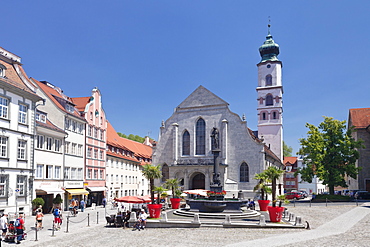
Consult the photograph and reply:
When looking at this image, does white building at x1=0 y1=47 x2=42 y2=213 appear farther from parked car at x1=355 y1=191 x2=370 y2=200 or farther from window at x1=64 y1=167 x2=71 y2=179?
parked car at x1=355 y1=191 x2=370 y2=200

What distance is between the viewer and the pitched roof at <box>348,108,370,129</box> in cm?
5787

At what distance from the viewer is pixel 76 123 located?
4338cm

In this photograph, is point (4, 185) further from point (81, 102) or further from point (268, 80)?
point (268, 80)

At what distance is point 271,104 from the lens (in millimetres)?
A: 69688

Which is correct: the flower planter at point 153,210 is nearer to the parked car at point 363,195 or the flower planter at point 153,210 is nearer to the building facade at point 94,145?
the building facade at point 94,145

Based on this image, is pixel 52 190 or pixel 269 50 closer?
pixel 52 190

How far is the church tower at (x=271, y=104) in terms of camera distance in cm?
6881

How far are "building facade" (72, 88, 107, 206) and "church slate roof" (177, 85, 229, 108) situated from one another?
12.3m

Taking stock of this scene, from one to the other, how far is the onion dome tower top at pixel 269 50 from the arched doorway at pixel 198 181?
31.4 m

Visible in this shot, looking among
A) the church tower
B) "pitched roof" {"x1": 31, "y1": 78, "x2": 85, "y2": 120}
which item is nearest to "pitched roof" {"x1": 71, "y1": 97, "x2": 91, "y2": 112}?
"pitched roof" {"x1": 31, "y1": 78, "x2": 85, "y2": 120}

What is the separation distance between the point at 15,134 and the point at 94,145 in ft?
54.9

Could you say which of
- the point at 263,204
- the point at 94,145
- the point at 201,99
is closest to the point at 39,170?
the point at 94,145

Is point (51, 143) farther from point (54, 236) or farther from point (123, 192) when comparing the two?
point (123, 192)

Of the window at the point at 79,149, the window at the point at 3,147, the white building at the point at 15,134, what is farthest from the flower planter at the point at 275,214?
the window at the point at 79,149
